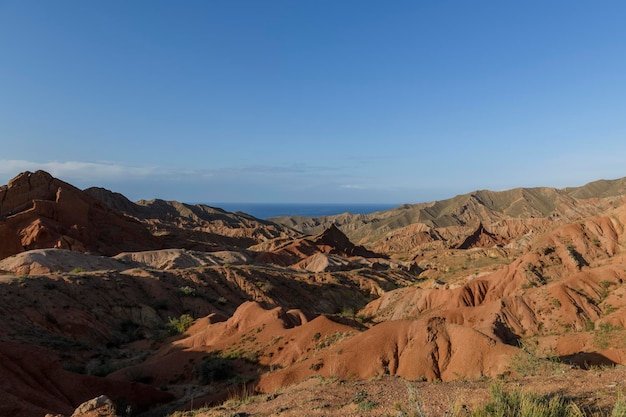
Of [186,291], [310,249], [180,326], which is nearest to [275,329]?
[180,326]

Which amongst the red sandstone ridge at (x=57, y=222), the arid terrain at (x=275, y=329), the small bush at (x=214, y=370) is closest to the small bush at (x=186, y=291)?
the arid terrain at (x=275, y=329)

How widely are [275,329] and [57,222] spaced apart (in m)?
55.7

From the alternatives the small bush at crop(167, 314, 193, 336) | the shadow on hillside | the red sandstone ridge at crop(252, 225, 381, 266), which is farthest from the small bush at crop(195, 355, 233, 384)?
the red sandstone ridge at crop(252, 225, 381, 266)

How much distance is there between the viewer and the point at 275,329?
939 inches

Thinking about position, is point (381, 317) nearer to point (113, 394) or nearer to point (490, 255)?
point (113, 394)

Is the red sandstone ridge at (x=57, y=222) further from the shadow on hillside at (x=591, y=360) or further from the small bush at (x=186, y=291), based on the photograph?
the shadow on hillside at (x=591, y=360)

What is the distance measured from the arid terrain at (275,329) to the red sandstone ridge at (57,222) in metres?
0.29

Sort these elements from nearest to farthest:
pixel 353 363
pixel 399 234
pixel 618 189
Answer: pixel 353 363, pixel 399 234, pixel 618 189

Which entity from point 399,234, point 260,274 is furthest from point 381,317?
point 399,234

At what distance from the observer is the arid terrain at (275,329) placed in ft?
39.6

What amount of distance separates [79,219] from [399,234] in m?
113

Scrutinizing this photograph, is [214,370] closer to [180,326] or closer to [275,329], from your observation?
[275,329]

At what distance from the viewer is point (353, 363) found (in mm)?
18000

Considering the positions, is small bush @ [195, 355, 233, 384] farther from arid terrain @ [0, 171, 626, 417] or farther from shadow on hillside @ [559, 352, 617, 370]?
shadow on hillside @ [559, 352, 617, 370]
